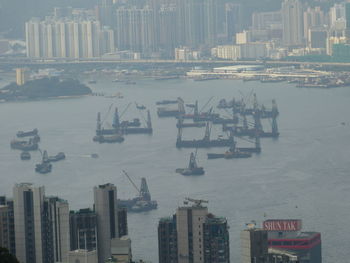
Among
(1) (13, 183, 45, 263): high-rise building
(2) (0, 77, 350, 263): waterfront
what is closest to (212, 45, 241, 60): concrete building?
(2) (0, 77, 350, 263): waterfront

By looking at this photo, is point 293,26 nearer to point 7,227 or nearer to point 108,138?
point 108,138

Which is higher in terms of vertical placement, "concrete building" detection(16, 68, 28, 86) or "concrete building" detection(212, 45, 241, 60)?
"concrete building" detection(212, 45, 241, 60)

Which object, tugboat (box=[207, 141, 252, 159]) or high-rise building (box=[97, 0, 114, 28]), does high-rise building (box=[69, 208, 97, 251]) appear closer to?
tugboat (box=[207, 141, 252, 159])

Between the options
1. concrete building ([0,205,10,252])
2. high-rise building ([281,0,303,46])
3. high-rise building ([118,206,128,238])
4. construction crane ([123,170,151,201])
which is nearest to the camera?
concrete building ([0,205,10,252])

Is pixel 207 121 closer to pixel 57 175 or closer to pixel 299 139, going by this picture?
pixel 299 139

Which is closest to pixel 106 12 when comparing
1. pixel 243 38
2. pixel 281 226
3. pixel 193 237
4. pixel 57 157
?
pixel 243 38

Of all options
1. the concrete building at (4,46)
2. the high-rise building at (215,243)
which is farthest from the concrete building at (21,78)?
the high-rise building at (215,243)

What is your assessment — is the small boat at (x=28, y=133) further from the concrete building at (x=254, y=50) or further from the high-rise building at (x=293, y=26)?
the high-rise building at (x=293, y=26)
